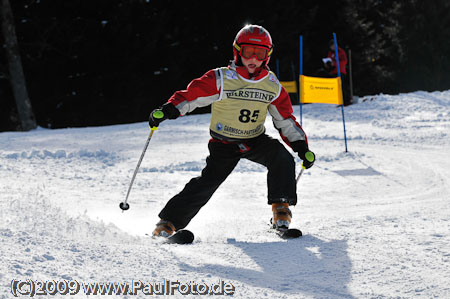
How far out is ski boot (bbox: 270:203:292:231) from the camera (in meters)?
3.84

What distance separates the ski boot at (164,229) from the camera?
13.2 feet

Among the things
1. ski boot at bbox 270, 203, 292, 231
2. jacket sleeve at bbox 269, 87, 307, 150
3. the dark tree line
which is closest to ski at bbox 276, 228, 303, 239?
ski boot at bbox 270, 203, 292, 231

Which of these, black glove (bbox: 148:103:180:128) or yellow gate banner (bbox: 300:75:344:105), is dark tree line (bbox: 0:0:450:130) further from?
black glove (bbox: 148:103:180:128)

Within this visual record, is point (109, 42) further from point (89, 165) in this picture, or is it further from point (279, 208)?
point (279, 208)

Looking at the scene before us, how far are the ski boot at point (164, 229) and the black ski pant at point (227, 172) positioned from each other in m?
0.04

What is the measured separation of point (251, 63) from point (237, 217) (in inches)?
58.3

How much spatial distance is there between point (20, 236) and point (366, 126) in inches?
365

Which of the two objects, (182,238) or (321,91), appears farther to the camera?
(321,91)

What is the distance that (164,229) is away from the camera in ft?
13.3

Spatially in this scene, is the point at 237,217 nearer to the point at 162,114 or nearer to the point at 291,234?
the point at 291,234

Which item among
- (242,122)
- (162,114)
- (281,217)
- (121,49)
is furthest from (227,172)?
(121,49)

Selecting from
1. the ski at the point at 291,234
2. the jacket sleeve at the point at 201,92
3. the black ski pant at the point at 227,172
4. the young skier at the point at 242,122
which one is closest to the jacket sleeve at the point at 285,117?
the young skier at the point at 242,122

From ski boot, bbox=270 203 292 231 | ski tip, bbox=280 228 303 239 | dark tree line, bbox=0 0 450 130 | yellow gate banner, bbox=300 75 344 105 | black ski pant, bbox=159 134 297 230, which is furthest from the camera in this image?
dark tree line, bbox=0 0 450 130

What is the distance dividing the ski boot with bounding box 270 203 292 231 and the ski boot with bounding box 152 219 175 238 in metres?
0.79
